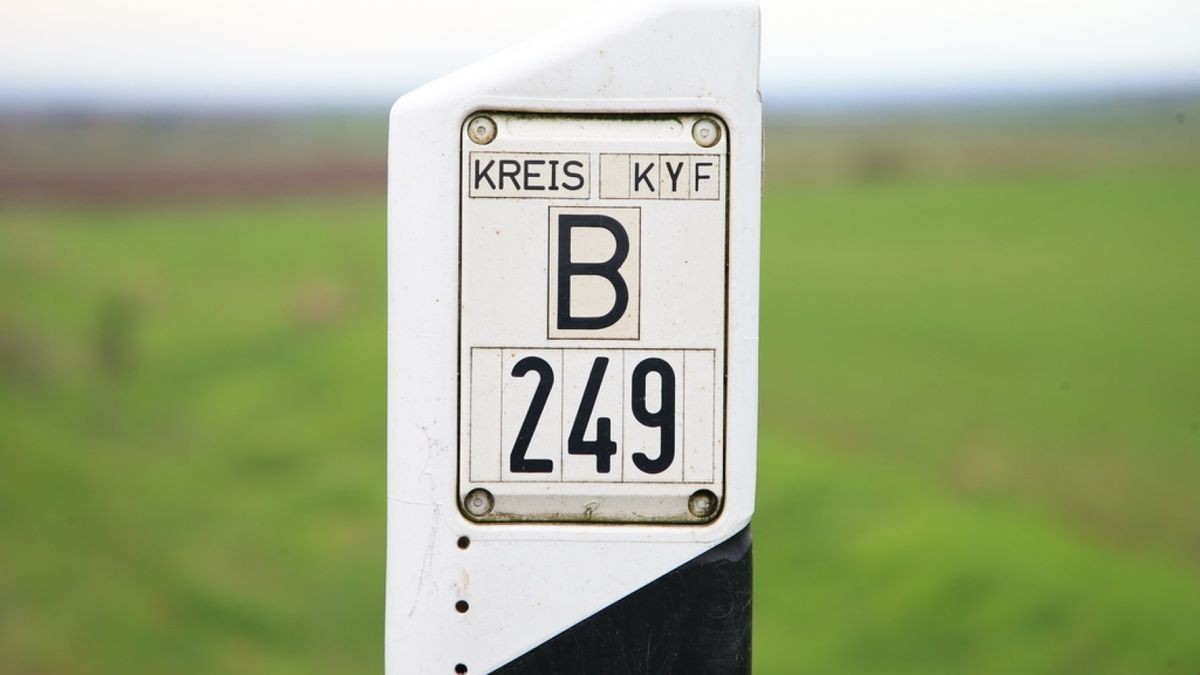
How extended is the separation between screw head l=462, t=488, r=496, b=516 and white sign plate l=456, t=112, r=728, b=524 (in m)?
0.04

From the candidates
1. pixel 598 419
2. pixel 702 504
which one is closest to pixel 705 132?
pixel 598 419

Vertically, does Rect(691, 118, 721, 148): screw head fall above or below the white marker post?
above

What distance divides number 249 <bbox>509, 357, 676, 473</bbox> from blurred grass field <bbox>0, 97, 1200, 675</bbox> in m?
7.26

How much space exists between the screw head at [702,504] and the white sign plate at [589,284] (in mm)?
85

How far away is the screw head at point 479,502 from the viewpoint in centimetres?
228

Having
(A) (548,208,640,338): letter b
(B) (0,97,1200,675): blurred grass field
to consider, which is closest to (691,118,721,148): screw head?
(A) (548,208,640,338): letter b

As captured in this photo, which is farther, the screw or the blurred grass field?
the blurred grass field

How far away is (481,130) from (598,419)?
496 millimetres

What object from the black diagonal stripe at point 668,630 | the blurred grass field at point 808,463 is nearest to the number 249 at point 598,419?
the black diagonal stripe at point 668,630

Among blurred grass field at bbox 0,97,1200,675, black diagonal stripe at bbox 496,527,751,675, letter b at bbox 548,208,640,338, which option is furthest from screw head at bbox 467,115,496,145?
blurred grass field at bbox 0,97,1200,675

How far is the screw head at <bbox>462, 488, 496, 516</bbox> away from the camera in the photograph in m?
2.28

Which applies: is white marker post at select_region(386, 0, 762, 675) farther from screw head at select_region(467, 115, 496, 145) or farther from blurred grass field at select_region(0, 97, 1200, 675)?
blurred grass field at select_region(0, 97, 1200, 675)

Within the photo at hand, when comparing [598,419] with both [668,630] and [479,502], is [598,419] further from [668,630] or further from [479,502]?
[668,630]

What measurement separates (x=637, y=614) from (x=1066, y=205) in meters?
34.1
